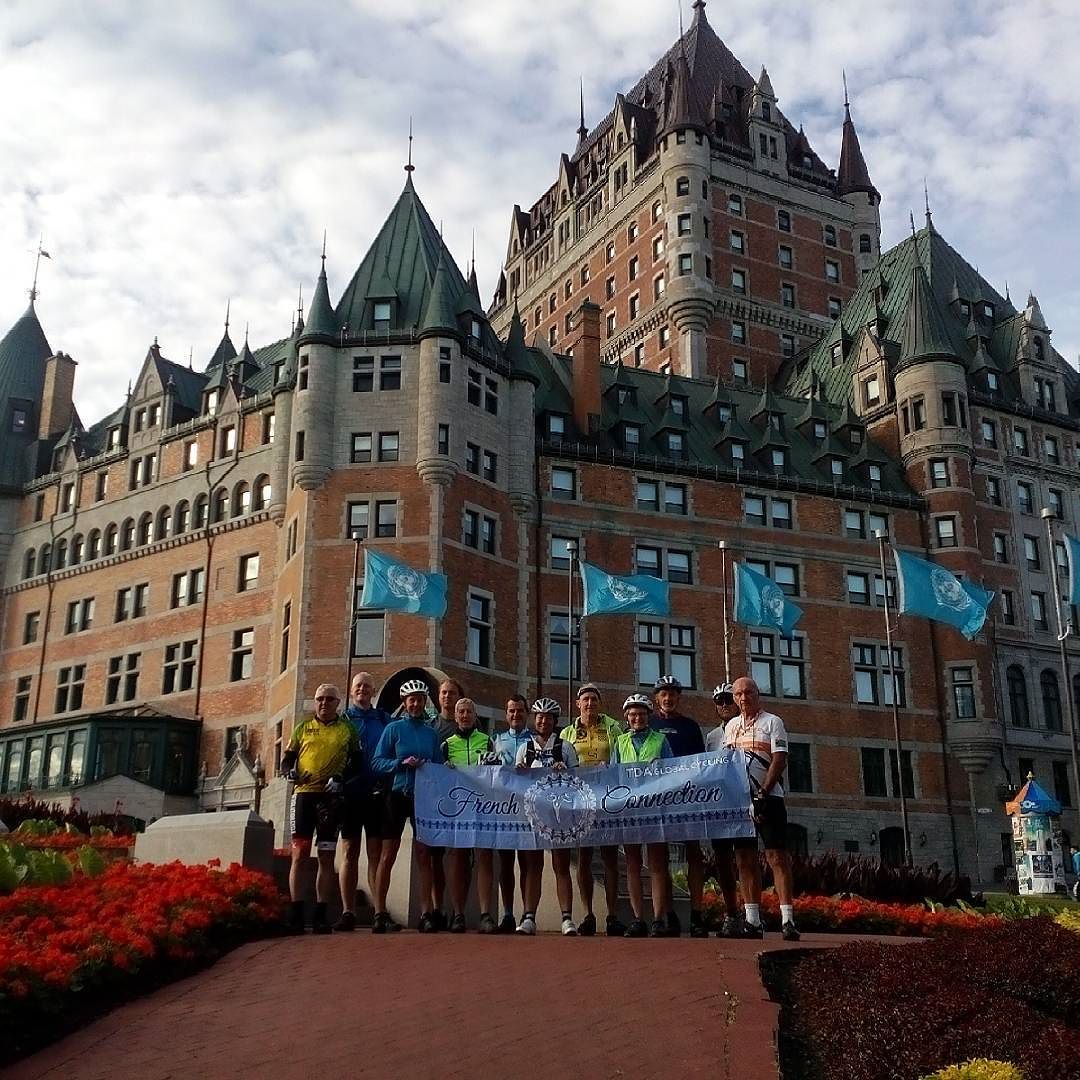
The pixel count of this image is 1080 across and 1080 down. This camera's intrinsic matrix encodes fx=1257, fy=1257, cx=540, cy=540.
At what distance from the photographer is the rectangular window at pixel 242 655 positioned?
44.5m

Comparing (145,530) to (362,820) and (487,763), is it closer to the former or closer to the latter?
(362,820)

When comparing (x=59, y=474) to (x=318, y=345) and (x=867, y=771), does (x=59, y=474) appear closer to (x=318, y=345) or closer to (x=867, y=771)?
(x=318, y=345)

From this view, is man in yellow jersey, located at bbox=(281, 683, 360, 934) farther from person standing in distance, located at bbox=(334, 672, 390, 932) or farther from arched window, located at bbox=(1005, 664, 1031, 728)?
arched window, located at bbox=(1005, 664, 1031, 728)

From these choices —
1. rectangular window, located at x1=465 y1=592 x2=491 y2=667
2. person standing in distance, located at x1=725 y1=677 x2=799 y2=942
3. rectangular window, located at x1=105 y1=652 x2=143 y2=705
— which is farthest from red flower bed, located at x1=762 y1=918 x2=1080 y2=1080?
rectangular window, located at x1=105 y1=652 x2=143 y2=705

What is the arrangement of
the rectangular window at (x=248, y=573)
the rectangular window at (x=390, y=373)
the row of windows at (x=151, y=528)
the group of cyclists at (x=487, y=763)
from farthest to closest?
the row of windows at (x=151, y=528) → the rectangular window at (x=248, y=573) → the rectangular window at (x=390, y=373) → the group of cyclists at (x=487, y=763)

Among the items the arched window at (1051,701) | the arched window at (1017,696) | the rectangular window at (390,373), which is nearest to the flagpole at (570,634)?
Result: the rectangular window at (390,373)

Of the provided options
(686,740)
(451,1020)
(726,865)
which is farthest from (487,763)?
(451,1020)

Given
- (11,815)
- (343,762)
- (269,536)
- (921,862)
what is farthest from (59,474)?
(343,762)

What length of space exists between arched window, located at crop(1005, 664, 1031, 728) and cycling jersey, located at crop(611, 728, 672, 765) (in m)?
40.7

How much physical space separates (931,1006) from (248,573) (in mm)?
40552

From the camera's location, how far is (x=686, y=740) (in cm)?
1252

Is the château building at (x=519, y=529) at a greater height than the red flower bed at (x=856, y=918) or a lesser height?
greater

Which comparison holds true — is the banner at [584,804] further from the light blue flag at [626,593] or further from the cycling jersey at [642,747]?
the light blue flag at [626,593]

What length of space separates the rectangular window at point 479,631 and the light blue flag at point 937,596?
13.1 metres
